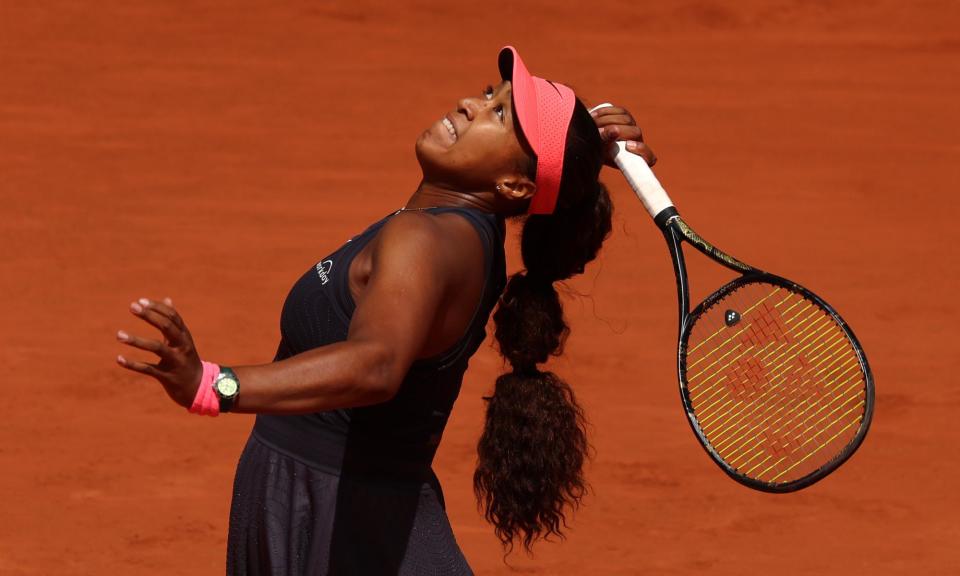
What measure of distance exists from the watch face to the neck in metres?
0.78

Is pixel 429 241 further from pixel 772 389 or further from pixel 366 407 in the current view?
pixel 772 389

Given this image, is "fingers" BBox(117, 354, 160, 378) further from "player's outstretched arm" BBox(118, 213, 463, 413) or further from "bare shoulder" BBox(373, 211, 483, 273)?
"bare shoulder" BBox(373, 211, 483, 273)

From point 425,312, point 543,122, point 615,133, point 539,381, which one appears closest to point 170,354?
point 425,312

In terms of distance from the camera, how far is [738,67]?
43.7 ft

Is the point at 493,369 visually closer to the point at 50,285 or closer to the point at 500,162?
the point at 50,285

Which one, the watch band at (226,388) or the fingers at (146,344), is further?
the watch band at (226,388)

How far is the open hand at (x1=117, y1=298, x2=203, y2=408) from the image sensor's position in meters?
2.60

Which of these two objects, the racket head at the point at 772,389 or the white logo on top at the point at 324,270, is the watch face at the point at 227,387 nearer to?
the white logo on top at the point at 324,270

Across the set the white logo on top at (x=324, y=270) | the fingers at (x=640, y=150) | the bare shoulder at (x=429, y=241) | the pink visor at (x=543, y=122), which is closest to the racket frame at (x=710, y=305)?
the fingers at (x=640, y=150)

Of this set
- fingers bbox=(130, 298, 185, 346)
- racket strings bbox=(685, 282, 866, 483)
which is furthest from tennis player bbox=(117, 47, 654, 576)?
racket strings bbox=(685, 282, 866, 483)

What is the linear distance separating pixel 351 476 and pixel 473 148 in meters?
0.68

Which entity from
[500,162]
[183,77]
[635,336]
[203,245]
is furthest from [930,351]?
[183,77]

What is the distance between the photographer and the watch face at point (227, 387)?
2682mm

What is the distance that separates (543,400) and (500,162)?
643 mm
